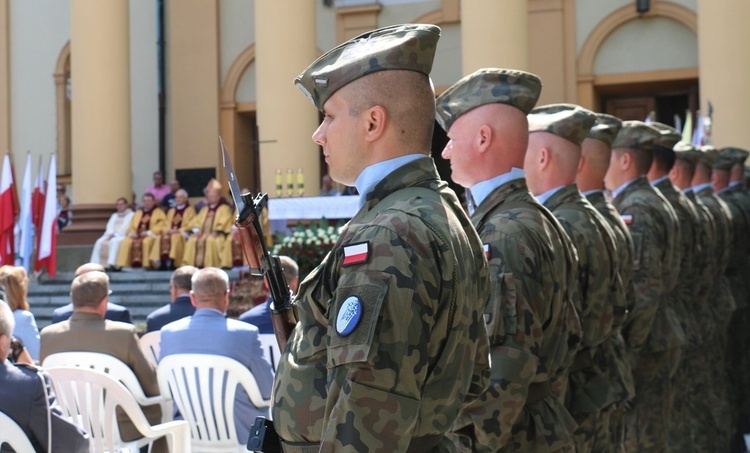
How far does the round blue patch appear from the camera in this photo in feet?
6.66

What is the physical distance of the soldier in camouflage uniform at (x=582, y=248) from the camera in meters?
4.00

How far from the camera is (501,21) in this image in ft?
43.8

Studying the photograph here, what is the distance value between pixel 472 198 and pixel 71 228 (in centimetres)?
1358

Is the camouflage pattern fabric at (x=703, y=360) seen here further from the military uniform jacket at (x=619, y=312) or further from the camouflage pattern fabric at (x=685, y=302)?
the military uniform jacket at (x=619, y=312)

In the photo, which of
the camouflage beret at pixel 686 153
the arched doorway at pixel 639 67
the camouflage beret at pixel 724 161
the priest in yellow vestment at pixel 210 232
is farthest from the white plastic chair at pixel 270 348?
the arched doorway at pixel 639 67

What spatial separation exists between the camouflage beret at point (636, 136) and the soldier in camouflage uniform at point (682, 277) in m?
0.31

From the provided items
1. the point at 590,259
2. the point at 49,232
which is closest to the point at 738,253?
the point at 590,259

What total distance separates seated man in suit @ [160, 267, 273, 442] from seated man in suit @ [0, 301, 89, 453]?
155 centimetres

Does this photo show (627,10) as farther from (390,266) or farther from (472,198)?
(390,266)

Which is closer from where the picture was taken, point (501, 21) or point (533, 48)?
point (501, 21)

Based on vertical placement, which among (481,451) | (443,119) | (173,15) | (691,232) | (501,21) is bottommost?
(481,451)

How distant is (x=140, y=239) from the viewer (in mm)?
15523

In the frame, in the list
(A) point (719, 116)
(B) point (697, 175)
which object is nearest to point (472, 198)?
(B) point (697, 175)

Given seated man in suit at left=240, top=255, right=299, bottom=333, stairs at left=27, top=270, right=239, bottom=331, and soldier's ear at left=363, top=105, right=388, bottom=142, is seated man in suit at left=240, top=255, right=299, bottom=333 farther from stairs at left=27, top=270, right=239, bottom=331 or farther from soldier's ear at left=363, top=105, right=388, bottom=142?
stairs at left=27, top=270, right=239, bottom=331
